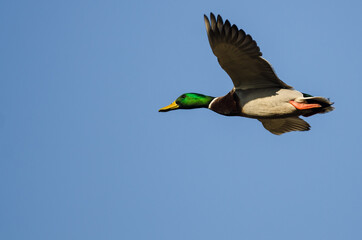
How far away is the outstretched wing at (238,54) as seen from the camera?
8305 mm

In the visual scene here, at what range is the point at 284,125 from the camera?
10.7m

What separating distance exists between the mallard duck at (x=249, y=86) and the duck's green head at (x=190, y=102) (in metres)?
0.29

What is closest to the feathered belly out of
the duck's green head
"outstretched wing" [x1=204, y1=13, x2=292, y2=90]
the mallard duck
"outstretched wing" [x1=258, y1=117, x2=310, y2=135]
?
the mallard duck

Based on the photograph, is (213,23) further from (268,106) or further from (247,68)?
(268,106)

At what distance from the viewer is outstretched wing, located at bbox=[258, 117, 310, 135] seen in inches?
414

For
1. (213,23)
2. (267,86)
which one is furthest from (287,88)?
(213,23)

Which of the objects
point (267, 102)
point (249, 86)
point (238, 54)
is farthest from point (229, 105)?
point (238, 54)

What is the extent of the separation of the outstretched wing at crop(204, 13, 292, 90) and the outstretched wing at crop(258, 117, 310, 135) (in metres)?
1.79

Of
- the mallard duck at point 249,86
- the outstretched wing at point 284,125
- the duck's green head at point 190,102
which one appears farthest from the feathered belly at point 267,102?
the outstretched wing at point 284,125

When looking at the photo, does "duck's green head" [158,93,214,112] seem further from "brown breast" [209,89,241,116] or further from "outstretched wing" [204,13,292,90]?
"outstretched wing" [204,13,292,90]

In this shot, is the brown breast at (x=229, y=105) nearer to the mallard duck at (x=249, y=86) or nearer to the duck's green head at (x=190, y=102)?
the mallard duck at (x=249, y=86)

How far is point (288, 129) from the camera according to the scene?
10.7 m

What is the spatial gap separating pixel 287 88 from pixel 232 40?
1.32 m

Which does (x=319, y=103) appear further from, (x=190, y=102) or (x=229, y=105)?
(x=190, y=102)
